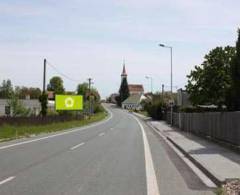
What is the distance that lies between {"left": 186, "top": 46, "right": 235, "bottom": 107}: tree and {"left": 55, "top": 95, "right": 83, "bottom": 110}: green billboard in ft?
159

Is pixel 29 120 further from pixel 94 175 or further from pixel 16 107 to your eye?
pixel 16 107

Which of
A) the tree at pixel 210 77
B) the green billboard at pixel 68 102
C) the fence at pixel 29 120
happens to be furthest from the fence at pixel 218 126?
the green billboard at pixel 68 102

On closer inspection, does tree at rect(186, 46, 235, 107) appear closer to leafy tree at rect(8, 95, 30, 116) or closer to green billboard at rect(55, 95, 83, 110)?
green billboard at rect(55, 95, 83, 110)

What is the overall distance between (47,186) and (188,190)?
9.84ft

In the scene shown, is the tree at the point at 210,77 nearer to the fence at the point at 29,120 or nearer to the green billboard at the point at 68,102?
the fence at the point at 29,120

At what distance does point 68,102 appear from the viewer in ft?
319

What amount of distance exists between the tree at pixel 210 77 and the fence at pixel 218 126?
3.94 metres

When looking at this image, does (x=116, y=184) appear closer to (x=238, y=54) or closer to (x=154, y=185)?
(x=154, y=185)

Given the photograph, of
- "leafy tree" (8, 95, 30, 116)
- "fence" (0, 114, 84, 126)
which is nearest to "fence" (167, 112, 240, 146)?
"fence" (0, 114, 84, 126)

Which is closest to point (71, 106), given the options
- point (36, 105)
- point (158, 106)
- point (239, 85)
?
point (158, 106)

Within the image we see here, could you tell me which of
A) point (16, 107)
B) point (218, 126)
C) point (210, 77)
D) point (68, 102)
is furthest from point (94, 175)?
point (16, 107)

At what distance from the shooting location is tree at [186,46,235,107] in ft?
159

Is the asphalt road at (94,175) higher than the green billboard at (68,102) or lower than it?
lower

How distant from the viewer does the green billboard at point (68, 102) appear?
95669 millimetres
